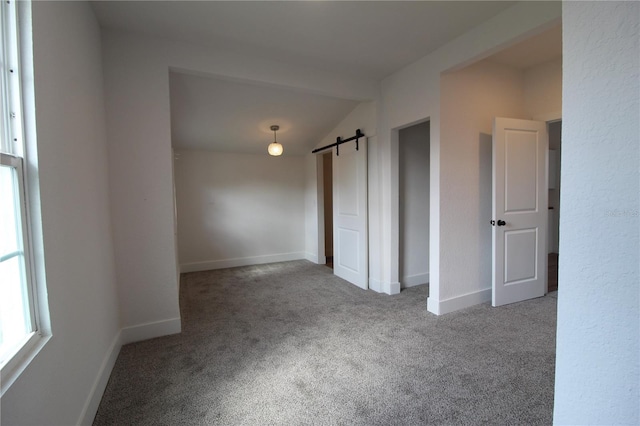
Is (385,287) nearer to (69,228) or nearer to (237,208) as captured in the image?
(237,208)

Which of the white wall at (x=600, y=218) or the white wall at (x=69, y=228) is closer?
the white wall at (x=600, y=218)

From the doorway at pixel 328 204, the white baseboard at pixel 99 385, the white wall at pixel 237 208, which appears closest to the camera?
the white baseboard at pixel 99 385

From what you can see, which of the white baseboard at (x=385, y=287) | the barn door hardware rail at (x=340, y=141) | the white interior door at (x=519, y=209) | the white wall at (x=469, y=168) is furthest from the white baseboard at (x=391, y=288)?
the barn door hardware rail at (x=340, y=141)

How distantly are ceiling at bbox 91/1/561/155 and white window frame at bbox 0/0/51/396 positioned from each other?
1.14 meters

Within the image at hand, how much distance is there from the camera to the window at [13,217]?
1011 millimetres

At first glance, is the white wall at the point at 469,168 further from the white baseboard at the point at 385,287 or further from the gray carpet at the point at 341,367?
the white baseboard at the point at 385,287

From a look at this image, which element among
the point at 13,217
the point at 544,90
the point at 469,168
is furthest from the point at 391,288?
the point at 13,217

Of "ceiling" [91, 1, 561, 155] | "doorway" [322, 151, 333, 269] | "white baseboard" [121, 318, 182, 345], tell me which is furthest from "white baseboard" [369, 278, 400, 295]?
"ceiling" [91, 1, 561, 155]

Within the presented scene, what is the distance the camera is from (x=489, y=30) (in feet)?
7.55

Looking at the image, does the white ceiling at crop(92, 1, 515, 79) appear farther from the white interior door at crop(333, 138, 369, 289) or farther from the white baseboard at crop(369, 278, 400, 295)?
the white baseboard at crop(369, 278, 400, 295)

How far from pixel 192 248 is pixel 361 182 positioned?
2957 mm

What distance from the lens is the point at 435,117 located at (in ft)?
9.21

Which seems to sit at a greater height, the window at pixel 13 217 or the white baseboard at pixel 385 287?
the window at pixel 13 217

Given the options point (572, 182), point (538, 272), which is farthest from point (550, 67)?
point (572, 182)
